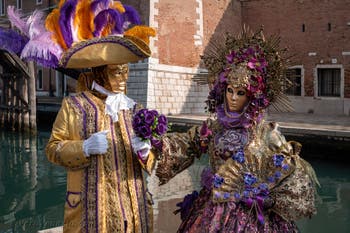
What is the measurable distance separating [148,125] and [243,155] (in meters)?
0.53

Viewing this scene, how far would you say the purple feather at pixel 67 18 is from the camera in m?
2.49

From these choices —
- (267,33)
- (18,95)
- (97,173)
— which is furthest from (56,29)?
(18,95)

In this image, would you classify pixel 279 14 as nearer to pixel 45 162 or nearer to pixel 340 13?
pixel 340 13

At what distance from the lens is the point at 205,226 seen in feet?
7.63

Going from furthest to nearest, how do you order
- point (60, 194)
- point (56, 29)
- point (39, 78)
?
point (39, 78)
point (60, 194)
point (56, 29)

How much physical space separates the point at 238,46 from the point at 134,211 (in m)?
1.08

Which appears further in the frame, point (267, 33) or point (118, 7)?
point (267, 33)

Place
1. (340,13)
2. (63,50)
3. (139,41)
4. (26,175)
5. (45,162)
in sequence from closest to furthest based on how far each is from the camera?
(139,41) → (63,50) → (26,175) → (45,162) → (340,13)

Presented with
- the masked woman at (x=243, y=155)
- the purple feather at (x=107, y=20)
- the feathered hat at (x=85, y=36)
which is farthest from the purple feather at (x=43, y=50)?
the masked woman at (x=243, y=155)

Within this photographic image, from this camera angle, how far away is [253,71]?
2.40 metres

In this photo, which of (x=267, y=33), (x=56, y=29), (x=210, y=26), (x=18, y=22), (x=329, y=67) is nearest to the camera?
(x=56, y=29)

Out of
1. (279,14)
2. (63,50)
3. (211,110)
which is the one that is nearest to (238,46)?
(211,110)

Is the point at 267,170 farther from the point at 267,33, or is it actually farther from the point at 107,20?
the point at 267,33

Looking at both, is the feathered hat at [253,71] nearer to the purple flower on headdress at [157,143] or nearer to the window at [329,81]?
the purple flower on headdress at [157,143]
